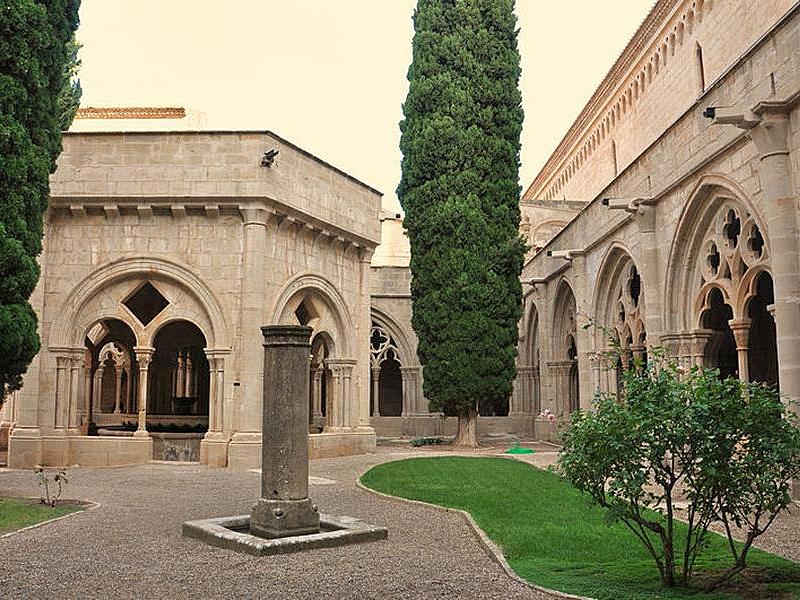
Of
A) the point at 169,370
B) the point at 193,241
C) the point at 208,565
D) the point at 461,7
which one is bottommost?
the point at 208,565

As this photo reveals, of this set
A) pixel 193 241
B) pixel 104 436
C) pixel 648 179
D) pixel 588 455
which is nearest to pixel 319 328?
pixel 193 241

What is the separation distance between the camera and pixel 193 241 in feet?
49.6

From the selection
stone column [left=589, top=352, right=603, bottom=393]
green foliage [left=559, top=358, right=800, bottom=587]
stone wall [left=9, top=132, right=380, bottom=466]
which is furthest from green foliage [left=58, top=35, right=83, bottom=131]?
green foliage [left=559, top=358, right=800, bottom=587]

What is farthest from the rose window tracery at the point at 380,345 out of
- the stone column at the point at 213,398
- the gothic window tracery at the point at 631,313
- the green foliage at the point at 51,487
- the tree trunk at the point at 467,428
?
the green foliage at the point at 51,487

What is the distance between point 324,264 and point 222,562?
11.0 m

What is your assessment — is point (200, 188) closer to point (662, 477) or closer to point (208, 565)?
point (208, 565)

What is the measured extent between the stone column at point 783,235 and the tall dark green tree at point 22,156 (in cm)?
889

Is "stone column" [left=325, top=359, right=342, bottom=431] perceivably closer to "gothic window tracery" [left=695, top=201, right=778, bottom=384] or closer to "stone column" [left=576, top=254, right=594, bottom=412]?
"stone column" [left=576, top=254, right=594, bottom=412]

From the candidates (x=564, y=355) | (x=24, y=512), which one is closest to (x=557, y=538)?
(x=24, y=512)

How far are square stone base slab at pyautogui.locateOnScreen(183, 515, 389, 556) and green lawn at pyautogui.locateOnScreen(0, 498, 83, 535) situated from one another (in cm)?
187

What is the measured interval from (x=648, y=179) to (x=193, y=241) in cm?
824

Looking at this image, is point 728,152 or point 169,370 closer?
point 728,152

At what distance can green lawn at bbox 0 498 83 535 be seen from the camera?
820 cm

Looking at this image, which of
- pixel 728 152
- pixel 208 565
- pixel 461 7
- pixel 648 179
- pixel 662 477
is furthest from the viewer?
pixel 461 7
